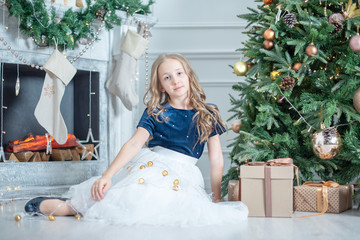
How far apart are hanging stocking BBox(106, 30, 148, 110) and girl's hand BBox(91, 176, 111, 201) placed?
1.34 m

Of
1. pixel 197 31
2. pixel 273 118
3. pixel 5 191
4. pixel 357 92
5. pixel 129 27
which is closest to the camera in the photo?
pixel 357 92

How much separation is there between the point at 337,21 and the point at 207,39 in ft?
5.10

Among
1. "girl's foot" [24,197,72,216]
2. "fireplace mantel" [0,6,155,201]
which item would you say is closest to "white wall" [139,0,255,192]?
"fireplace mantel" [0,6,155,201]

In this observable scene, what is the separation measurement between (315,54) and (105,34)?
164 cm

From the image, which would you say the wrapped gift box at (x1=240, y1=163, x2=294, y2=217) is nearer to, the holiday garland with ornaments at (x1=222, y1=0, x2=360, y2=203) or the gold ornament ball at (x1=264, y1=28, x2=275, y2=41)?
the holiday garland with ornaments at (x1=222, y1=0, x2=360, y2=203)

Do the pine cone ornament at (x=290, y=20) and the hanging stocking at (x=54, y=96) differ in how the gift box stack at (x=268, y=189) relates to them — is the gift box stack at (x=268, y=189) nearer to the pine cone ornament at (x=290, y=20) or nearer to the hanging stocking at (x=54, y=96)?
the pine cone ornament at (x=290, y=20)

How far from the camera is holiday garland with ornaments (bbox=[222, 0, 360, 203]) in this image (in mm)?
2250

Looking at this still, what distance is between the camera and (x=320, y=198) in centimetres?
220

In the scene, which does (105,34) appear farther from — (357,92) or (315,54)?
(357,92)

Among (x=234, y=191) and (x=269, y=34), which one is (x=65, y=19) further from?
(x=234, y=191)

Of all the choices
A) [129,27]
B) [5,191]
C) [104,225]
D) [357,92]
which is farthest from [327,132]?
[5,191]

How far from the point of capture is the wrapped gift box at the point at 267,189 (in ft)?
6.64

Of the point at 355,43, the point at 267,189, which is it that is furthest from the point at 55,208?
the point at 355,43

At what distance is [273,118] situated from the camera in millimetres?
2387
